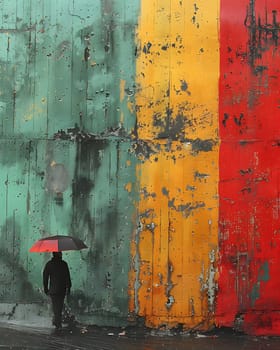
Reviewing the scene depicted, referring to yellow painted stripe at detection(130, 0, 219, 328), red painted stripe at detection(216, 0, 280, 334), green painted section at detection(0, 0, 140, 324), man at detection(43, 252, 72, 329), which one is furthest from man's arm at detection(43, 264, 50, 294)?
red painted stripe at detection(216, 0, 280, 334)

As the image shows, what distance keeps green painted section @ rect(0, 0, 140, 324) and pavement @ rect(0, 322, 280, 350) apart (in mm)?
336

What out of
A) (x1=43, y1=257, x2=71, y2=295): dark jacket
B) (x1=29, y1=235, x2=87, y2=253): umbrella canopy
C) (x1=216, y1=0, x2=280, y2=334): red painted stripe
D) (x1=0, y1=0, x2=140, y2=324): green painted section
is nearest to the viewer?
(x1=29, y1=235, x2=87, y2=253): umbrella canopy

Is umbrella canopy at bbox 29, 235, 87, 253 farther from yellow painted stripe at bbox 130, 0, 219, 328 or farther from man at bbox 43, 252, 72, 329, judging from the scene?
yellow painted stripe at bbox 130, 0, 219, 328

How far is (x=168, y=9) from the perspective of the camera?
819 centimetres

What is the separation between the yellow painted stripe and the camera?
7934mm

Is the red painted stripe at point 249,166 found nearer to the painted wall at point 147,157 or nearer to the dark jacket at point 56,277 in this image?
the painted wall at point 147,157

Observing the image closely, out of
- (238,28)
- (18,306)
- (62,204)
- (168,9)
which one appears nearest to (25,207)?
(62,204)

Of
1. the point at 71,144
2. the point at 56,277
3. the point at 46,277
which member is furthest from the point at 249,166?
the point at 46,277

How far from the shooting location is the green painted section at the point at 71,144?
802 centimetres

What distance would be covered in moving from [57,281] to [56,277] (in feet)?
0.20

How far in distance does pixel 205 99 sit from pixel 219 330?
11.9ft

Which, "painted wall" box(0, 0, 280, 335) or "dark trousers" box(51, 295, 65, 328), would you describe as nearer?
"dark trousers" box(51, 295, 65, 328)

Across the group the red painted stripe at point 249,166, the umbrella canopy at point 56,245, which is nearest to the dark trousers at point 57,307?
the umbrella canopy at point 56,245

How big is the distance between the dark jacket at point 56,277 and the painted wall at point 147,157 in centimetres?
47
